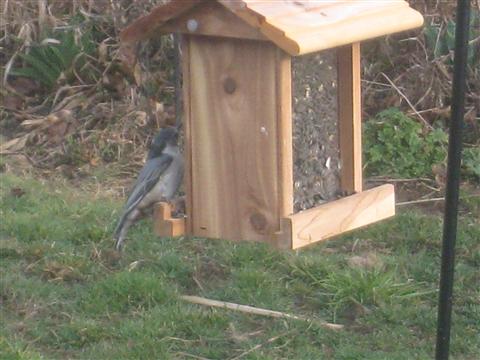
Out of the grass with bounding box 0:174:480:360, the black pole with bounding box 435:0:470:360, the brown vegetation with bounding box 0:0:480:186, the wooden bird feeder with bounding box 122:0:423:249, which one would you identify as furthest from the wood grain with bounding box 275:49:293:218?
the brown vegetation with bounding box 0:0:480:186

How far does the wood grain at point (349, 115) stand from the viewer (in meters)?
3.96

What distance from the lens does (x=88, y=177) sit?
727 cm

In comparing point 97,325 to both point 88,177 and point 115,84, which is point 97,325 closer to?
point 88,177

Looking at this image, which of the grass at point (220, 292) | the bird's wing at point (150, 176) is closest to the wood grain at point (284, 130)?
the bird's wing at point (150, 176)

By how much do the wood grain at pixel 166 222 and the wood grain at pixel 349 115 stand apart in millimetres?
666

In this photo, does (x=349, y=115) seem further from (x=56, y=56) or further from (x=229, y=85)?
(x=56, y=56)

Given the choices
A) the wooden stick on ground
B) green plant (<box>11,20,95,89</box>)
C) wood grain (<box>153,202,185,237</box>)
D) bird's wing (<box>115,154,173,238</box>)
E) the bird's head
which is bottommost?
the wooden stick on ground

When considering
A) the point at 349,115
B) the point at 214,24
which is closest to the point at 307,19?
the point at 214,24

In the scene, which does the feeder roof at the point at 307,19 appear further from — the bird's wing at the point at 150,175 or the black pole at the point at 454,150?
the bird's wing at the point at 150,175

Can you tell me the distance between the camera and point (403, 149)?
702 centimetres

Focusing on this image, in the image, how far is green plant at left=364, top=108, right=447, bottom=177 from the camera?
6.93 m

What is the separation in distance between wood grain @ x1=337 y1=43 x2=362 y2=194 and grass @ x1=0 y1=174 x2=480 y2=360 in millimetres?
978

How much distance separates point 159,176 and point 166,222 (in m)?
0.34

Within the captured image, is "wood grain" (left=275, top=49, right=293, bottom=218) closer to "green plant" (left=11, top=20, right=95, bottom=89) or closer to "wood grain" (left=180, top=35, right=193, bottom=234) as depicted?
"wood grain" (left=180, top=35, right=193, bottom=234)
